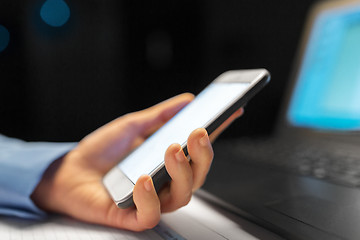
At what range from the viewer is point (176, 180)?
240 mm

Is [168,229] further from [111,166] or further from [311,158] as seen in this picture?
[311,158]

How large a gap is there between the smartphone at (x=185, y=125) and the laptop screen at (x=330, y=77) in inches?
12.7

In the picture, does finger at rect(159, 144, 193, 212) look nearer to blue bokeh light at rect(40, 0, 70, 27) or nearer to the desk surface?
the desk surface

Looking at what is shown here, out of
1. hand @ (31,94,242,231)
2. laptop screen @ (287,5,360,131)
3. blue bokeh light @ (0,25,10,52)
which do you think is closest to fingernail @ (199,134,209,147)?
hand @ (31,94,242,231)

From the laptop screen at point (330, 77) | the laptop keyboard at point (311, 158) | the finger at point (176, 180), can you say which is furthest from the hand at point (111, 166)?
the laptop screen at point (330, 77)

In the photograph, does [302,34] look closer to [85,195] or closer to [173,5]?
[173,5]

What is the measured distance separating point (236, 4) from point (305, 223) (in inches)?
23.8

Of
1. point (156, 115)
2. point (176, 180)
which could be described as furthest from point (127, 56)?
point (176, 180)

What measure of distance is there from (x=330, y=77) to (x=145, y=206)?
50 centimetres

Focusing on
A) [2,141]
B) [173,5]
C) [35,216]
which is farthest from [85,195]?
[173,5]

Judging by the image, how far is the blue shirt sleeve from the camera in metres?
0.30

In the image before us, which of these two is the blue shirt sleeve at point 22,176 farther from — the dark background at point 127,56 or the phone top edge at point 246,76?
the dark background at point 127,56

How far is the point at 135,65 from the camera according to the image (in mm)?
721

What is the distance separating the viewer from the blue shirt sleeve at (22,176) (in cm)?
30
